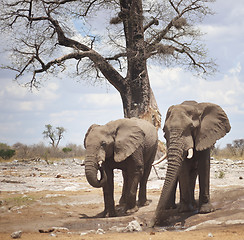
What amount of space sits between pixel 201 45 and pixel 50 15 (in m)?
6.92

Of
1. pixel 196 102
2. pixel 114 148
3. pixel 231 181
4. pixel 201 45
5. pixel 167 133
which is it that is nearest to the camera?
pixel 167 133

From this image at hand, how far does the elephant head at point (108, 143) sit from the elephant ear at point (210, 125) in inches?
57.9

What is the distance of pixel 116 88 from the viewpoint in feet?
55.6

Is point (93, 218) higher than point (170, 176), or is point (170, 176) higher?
point (170, 176)

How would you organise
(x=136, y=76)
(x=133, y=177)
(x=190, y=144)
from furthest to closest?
(x=136, y=76) → (x=133, y=177) → (x=190, y=144)

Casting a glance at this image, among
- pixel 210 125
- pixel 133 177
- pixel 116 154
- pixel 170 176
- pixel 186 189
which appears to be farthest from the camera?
pixel 133 177

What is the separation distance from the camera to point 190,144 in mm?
6203

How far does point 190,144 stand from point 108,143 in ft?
5.57

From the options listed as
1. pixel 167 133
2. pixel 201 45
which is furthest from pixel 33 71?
pixel 167 133

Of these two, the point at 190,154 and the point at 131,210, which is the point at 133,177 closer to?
the point at 131,210

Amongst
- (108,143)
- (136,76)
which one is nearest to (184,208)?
(108,143)

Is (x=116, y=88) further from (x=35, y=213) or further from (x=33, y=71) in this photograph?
(x=35, y=213)

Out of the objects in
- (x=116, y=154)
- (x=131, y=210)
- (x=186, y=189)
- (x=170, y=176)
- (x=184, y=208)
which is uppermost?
(x=116, y=154)

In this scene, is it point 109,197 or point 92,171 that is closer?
point 92,171
